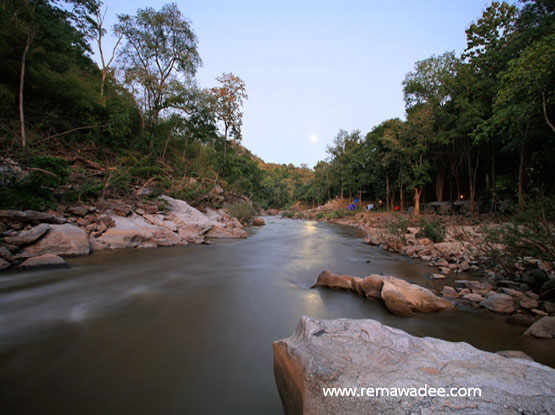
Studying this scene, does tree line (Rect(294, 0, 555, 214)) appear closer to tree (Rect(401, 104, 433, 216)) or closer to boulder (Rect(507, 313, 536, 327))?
tree (Rect(401, 104, 433, 216))

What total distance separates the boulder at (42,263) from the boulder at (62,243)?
737 mm

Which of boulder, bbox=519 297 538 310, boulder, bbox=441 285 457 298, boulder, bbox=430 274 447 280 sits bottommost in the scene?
boulder, bbox=430 274 447 280

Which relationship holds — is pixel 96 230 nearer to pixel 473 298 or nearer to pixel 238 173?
pixel 473 298

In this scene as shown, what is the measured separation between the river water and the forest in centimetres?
315

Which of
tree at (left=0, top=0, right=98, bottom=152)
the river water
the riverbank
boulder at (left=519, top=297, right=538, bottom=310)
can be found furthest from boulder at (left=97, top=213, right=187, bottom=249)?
Answer: boulder at (left=519, top=297, right=538, bottom=310)

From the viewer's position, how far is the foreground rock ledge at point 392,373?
98 centimetres

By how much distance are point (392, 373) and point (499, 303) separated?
2923 mm

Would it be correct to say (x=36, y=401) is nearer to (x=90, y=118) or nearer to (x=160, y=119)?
(x=90, y=118)

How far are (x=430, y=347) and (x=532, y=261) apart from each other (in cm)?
436

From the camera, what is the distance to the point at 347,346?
1.54 metres

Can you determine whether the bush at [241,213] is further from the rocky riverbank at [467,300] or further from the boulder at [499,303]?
the boulder at [499,303]

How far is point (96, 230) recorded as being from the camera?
6375 millimetres

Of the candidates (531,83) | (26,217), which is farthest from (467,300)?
(531,83)

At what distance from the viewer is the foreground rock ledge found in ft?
3.23
